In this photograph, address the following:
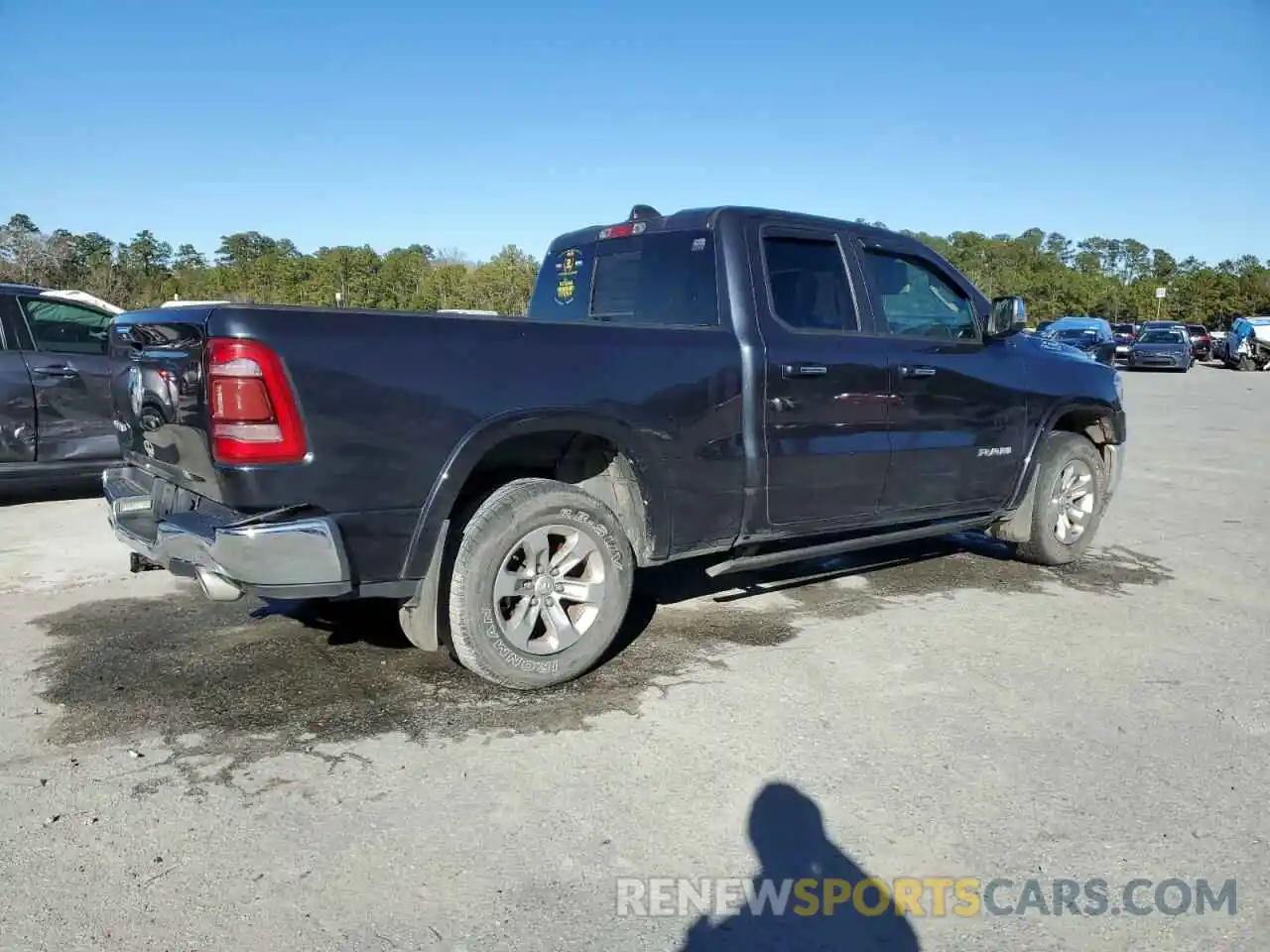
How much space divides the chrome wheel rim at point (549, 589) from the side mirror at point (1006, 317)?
2829 millimetres

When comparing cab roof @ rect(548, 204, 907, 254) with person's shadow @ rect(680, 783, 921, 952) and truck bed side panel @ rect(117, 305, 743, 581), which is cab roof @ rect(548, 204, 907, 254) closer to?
truck bed side panel @ rect(117, 305, 743, 581)

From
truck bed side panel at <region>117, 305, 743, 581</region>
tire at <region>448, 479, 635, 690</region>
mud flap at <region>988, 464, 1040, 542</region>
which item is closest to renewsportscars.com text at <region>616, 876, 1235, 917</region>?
tire at <region>448, 479, 635, 690</region>

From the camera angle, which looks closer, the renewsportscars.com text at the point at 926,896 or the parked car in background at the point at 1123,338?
the renewsportscars.com text at the point at 926,896

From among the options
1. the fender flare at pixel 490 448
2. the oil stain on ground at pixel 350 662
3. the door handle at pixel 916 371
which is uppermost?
the door handle at pixel 916 371

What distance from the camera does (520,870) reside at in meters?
2.75

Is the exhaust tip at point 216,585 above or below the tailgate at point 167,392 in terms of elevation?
below

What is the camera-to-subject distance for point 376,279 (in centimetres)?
4769

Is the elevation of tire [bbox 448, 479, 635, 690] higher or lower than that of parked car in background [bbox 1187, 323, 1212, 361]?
lower

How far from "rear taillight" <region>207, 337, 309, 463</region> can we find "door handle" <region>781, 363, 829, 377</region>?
7.25 ft

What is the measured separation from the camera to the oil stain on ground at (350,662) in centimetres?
369

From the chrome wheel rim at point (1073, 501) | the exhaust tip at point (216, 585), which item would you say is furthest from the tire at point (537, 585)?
the chrome wheel rim at point (1073, 501)

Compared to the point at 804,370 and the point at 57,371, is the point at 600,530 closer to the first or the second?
the point at 804,370

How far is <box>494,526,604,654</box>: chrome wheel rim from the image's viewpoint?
3.96m

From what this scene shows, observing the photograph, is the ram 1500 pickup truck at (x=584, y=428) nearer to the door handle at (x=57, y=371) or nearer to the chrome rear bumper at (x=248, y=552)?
the chrome rear bumper at (x=248, y=552)
